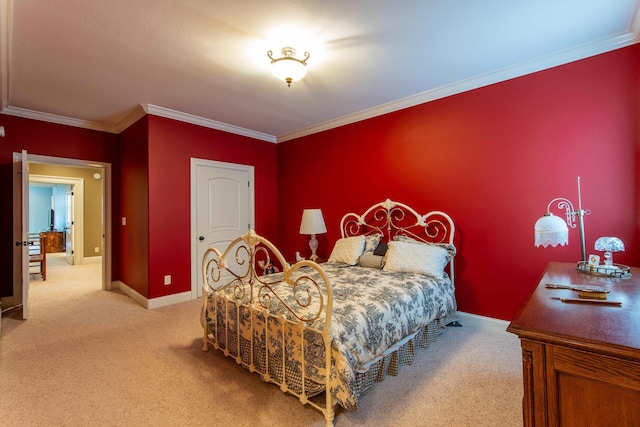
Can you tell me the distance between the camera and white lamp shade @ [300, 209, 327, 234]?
4.09 metres

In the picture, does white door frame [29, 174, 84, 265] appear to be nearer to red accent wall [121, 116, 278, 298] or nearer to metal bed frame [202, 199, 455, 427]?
red accent wall [121, 116, 278, 298]

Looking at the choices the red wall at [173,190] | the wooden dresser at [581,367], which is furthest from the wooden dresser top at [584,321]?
the red wall at [173,190]

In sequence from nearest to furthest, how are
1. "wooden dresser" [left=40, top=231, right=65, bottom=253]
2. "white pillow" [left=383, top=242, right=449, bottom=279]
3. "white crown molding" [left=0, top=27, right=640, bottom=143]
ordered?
"white crown molding" [left=0, top=27, right=640, bottom=143], "white pillow" [left=383, top=242, right=449, bottom=279], "wooden dresser" [left=40, top=231, right=65, bottom=253]

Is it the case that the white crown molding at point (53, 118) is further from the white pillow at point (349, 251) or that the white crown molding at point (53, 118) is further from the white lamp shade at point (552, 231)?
the white lamp shade at point (552, 231)

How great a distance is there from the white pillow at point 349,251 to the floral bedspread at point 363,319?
36cm

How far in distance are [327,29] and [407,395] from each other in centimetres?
268

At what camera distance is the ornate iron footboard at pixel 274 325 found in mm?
1739

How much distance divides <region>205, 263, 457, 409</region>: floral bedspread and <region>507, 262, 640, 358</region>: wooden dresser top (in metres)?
0.89

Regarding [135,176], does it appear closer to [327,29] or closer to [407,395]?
[327,29]

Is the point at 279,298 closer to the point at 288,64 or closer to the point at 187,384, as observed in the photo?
the point at 187,384

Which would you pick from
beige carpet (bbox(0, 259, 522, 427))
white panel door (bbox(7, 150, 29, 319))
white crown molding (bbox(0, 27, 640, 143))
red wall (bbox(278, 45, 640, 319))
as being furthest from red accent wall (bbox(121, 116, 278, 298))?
red wall (bbox(278, 45, 640, 319))

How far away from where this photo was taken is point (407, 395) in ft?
6.49

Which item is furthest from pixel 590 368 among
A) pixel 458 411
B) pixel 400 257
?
pixel 400 257

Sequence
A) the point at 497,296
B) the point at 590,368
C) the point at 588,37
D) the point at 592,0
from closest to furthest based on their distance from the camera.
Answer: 1. the point at 590,368
2. the point at 592,0
3. the point at 588,37
4. the point at 497,296
